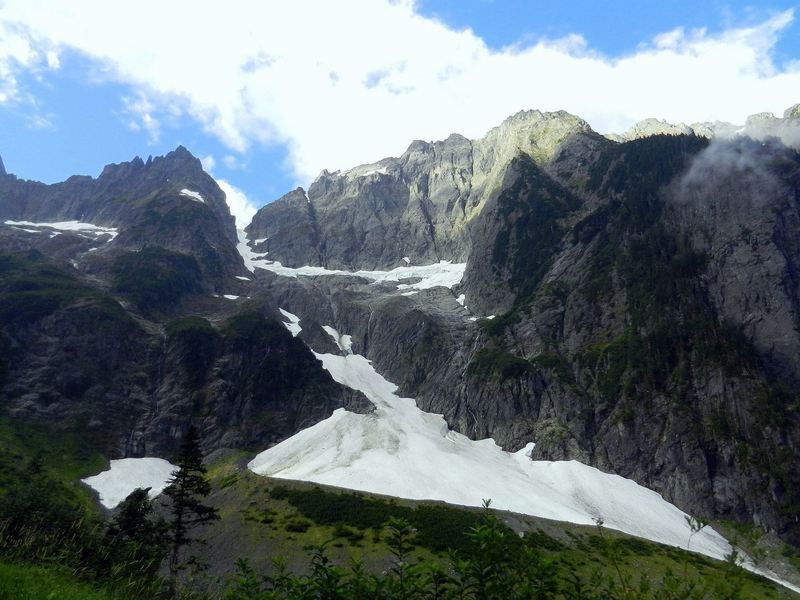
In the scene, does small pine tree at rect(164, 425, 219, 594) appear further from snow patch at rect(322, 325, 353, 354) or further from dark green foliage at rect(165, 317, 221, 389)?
snow patch at rect(322, 325, 353, 354)

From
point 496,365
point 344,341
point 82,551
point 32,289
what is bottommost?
point 82,551

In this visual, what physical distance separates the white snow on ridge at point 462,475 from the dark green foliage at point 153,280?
80.8 meters

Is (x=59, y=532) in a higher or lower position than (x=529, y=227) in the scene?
lower

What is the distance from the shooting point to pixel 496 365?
132375 millimetres

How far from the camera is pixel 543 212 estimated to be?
177750mm

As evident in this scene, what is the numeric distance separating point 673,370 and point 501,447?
3884 cm

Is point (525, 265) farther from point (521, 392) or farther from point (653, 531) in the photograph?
point (653, 531)

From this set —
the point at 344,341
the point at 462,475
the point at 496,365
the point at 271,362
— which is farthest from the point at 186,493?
the point at 344,341

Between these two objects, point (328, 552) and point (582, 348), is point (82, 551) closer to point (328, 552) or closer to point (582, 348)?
point (328, 552)

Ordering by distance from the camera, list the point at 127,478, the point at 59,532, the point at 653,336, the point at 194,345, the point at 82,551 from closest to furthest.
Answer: the point at 82,551, the point at 59,532, the point at 127,478, the point at 653,336, the point at 194,345

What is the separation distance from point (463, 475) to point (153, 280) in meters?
131

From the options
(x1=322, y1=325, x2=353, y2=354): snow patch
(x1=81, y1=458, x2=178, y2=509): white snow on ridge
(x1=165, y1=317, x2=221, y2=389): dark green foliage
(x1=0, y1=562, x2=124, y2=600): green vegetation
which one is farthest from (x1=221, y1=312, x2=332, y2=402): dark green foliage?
(x1=0, y1=562, x2=124, y2=600): green vegetation

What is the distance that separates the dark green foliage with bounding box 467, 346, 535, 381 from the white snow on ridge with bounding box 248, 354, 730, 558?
54.0 ft

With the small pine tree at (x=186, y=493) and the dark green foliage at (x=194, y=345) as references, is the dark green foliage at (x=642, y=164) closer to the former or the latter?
the dark green foliage at (x=194, y=345)
